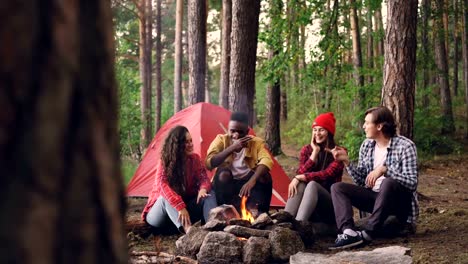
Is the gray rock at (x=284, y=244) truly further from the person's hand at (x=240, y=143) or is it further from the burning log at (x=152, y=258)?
the person's hand at (x=240, y=143)

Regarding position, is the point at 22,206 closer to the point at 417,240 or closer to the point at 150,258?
the point at 150,258

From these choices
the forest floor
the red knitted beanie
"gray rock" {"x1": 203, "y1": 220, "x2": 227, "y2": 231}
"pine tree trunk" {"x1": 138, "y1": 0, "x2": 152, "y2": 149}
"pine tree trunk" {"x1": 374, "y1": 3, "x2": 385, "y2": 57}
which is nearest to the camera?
the forest floor

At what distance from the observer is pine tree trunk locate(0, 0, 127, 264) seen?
997mm

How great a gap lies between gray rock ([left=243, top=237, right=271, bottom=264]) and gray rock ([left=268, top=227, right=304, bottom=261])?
0.19 feet

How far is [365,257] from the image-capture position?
208 inches

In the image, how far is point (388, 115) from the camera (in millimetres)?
6320

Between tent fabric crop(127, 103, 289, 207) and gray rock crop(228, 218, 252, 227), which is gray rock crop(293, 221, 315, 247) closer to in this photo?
gray rock crop(228, 218, 252, 227)

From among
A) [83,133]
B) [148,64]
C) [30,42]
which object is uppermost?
[148,64]

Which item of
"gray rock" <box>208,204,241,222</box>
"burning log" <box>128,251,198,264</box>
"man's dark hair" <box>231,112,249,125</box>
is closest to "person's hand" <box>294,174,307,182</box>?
"gray rock" <box>208,204,241,222</box>

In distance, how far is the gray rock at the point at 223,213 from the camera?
6367mm

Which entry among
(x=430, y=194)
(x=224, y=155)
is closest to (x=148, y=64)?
(x=430, y=194)

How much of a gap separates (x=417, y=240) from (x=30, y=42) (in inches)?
228

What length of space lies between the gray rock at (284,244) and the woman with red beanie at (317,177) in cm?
80

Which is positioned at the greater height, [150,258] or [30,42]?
[30,42]
